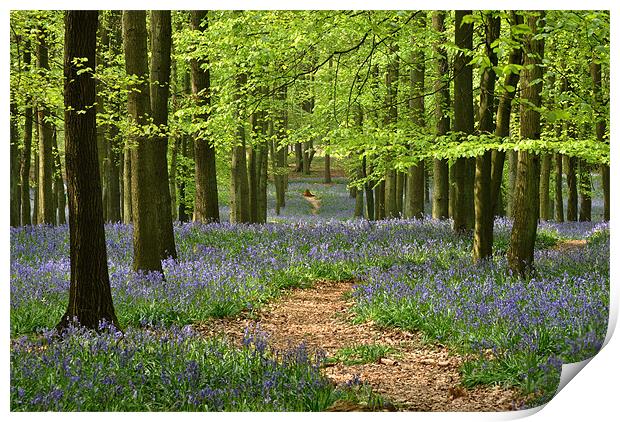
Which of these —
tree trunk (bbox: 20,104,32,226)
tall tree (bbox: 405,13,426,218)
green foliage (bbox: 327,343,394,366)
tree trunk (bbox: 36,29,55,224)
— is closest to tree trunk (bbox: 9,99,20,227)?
tree trunk (bbox: 20,104,32,226)

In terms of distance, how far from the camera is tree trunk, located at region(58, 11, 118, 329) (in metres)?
6.22

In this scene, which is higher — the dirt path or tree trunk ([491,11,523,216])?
tree trunk ([491,11,523,216])

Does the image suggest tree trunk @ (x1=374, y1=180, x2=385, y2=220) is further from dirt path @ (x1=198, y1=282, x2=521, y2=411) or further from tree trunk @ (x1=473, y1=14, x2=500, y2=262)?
dirt path @ (x1=198, y1=282, x2=521, y2=411)

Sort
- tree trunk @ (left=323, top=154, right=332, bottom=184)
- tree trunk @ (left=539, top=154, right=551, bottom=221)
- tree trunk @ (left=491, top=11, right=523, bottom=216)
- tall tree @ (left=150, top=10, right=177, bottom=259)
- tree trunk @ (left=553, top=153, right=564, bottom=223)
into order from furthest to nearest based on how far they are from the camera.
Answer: tree trunk @ (left=539, top=154, right=551, bottom=221) → tree trunk @ (left=553, top=153, right=564, bottom=223) → tree trunk @ (left=323, top=154, right=332, bottom=184) → tall tree @ (left=150, top=10, right=177, bottom=259) → tree trunk @ (left=491, top=11, right=523, bottom=216)

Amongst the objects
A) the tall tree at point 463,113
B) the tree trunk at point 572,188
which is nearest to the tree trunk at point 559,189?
the tree trunk at point 572,188

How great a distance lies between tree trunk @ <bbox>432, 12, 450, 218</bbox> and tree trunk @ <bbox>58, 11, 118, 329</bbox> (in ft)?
19.1

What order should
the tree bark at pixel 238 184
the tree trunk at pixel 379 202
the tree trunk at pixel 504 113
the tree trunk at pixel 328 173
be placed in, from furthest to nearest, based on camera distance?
the tree trunk at pixel 379 202, the tree bark at pixel 238 184, the tree trunk at pixel 328 173, the tree trunk at pixel 504 113

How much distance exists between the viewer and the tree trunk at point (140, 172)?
880 cm

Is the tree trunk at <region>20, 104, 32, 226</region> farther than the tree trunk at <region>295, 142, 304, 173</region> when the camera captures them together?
No

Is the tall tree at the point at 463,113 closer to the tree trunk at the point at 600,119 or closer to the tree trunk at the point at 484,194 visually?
the tree trunk at the point at 484,194

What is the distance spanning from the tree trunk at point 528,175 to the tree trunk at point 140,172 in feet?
15.3

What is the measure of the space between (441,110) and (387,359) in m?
6.70

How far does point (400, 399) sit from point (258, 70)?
4.49 meters

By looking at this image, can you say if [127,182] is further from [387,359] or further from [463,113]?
[387,359]
